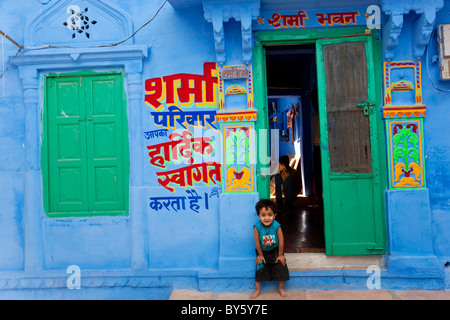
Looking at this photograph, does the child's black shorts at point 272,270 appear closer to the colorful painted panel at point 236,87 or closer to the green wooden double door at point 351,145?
the green wooden double door at point 351,145

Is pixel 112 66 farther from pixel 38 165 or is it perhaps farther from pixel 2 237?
pixel 2 237

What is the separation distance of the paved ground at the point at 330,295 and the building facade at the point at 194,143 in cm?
11

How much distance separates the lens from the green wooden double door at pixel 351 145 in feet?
14.5

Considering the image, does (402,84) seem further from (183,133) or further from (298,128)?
(298,128)

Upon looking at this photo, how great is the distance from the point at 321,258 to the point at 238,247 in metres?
0.99

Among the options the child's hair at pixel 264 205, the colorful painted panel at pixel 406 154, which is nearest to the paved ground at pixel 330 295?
the child's hair at pixel 264 205

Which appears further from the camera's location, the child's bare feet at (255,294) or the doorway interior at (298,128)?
the doorway interior at (298,128)

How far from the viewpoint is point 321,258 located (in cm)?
450

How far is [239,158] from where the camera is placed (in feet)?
14.6

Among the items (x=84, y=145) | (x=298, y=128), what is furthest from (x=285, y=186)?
(x=84, y=145)

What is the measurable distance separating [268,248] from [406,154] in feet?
6.18

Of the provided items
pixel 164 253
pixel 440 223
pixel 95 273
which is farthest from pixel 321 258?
pixel 95 273

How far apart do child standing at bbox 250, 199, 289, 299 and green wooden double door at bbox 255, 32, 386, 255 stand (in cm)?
64
